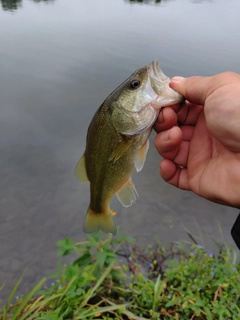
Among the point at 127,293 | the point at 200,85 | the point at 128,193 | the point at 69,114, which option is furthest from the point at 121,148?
the point at 69,114

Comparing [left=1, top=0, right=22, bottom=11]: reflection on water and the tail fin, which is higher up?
[left=1, top=0, right=22, bottom=11]: reflection on water

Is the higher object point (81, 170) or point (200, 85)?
point (200, 85)

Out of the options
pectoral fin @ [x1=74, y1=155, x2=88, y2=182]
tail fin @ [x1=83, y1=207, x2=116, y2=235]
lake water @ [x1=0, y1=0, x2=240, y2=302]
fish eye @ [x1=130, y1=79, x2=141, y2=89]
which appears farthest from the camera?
lake water @ [x1=0, y1=0, x2=240, y2=302]

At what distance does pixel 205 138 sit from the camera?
2.32 metres

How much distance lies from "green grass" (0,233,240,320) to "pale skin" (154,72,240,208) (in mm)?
905

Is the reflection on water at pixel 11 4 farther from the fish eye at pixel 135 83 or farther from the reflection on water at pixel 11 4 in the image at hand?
the fish eye at pixel 135 83

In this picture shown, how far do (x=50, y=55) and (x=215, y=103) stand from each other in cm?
959

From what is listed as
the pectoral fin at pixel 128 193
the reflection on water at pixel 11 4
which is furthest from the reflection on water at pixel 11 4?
the pectoral fin at pixel 128 193

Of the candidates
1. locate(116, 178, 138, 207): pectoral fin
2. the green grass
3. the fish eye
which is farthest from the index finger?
the green grass

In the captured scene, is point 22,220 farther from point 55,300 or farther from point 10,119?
point 10,119

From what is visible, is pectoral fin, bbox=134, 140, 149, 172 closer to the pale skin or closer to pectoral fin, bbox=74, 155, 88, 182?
the pale skin

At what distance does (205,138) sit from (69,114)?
4896 mm

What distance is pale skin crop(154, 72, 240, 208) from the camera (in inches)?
73.6

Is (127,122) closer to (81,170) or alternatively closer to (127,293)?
(81,170)
